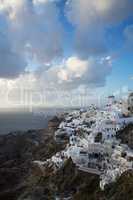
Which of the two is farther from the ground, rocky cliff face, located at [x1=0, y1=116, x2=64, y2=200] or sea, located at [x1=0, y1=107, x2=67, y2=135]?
sea, located at [x1=0, y1=107, x2=67, y2=135]

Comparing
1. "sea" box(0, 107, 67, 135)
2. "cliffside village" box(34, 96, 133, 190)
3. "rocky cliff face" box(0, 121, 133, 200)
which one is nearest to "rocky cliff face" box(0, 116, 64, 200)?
"rocky cliff face" box(0, 121, 133, 200)

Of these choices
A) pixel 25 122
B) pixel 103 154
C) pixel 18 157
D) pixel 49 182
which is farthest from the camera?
pixel 25 122

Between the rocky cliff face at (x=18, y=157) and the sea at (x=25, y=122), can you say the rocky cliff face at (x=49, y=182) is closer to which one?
the rocky cliff face at (x=18, y=157)

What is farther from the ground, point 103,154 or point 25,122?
point 25,122

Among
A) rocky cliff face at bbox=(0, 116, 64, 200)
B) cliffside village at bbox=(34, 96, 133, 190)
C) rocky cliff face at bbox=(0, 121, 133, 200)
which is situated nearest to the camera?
rocky cliff face at bbox=(0, 121, 133, 200)

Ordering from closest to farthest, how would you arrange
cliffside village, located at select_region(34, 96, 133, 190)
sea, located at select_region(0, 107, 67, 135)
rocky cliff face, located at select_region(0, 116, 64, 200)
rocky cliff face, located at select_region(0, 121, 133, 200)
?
1. rocky cliff face, located at select_region(0, 121, 133, 200)
2. cliffside village, located at select_region(34, 96, 133, 190)
3. rocky cliff face, located at select_region(0, 116, 64, 200)
4. sea, located at select_region(0, 107, 67, 135)

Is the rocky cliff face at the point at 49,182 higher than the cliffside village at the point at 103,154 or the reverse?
the reverse

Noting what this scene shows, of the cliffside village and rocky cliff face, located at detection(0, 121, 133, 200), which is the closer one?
rocky cliff face, located at detection(0, 121, 133, 200)

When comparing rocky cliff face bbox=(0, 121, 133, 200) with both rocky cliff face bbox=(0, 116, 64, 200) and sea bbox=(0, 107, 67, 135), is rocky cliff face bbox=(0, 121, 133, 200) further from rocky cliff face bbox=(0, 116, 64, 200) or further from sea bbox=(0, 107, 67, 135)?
sea bbox=(0, 107, 67, 135)

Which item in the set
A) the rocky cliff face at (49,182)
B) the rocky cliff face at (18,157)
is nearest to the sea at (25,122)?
the rocky cliff face at (18,157)

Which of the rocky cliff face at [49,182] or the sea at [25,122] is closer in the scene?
the rocky cliff face at [49,182]

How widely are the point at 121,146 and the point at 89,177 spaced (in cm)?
523

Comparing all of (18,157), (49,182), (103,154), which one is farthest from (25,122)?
(49,182)

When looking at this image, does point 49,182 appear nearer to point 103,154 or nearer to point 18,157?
point 103,154
